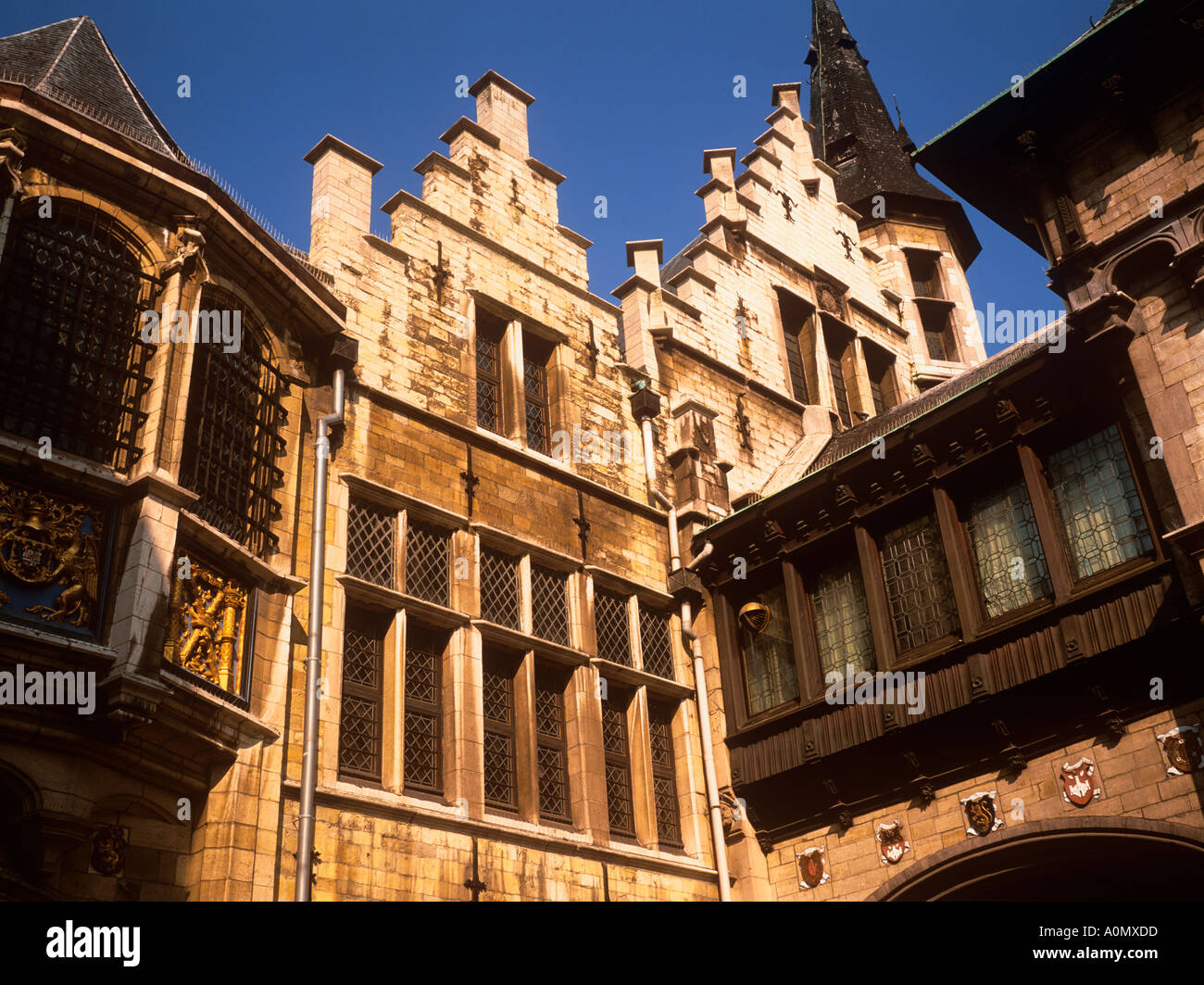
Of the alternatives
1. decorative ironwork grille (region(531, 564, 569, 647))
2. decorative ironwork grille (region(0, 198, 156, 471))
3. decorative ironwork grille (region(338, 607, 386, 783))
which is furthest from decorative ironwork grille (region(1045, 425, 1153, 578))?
decorative ironwork grille (region(0, 198, 156, 471))

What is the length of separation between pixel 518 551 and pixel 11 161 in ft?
22.6

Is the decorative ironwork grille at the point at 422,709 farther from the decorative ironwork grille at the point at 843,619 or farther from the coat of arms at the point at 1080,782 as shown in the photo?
→ the coat of arms at the point at 1080,782

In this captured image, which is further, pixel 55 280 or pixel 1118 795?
pixel 1118 795

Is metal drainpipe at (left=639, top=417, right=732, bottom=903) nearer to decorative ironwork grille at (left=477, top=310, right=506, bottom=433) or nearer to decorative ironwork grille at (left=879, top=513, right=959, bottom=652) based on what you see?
decorative ironwork grille at (left=477, top=310, right=506, bottom=433)

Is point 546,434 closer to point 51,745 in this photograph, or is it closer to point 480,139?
point 480,139

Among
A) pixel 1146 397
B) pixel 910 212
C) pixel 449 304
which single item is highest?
pixel 910 212

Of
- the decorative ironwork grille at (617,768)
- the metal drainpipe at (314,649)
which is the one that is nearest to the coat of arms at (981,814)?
the decorative ironwork grille at (617,768)

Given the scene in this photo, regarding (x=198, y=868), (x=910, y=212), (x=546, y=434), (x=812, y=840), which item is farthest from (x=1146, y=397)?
(x=910, y=212)

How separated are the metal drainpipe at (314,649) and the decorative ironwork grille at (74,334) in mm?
2264

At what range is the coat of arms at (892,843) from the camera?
1346 centimetres

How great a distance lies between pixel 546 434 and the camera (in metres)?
16.6

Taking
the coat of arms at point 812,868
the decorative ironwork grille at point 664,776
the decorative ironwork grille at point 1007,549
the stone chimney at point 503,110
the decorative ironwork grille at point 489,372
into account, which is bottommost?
the coat of arms at point 812,868

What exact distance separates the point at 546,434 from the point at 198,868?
25.4 feet

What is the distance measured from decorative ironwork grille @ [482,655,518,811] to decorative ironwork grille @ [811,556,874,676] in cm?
377
